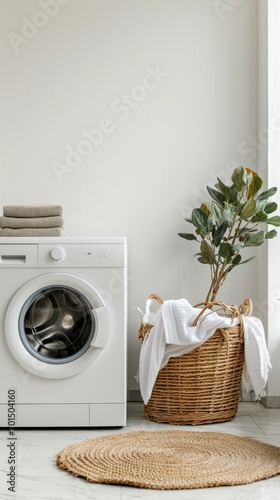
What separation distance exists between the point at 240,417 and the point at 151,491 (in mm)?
1246

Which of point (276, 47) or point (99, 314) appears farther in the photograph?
point (276, 47)

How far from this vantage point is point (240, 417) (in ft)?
11.3

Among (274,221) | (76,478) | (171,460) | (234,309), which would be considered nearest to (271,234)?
(274,221)

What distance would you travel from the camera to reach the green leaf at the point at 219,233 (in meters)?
3.43

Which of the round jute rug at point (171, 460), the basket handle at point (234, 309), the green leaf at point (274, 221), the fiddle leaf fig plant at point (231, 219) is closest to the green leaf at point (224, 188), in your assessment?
the fiddle leaf fig plant at point (231, 219)

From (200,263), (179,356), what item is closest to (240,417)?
(179,356)

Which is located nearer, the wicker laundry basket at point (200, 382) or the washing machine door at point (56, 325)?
the washing machine door at point (56, 325)

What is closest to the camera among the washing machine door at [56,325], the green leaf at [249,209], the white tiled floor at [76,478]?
the white tiled floor at [76,478]

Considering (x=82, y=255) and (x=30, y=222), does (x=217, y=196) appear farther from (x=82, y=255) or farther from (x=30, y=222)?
(x=30, y=222)

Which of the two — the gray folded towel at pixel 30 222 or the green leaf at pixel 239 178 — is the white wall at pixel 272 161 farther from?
the gray folded towel at pixel 30 222

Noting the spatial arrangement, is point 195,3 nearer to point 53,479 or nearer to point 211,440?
point 211,440

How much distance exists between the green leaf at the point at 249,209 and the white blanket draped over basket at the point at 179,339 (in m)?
0.48

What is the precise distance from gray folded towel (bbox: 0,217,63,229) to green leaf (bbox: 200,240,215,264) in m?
0.67

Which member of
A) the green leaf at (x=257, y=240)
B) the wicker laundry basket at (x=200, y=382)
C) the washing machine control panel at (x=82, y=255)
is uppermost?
the green leaf at (x=257, y=240)
